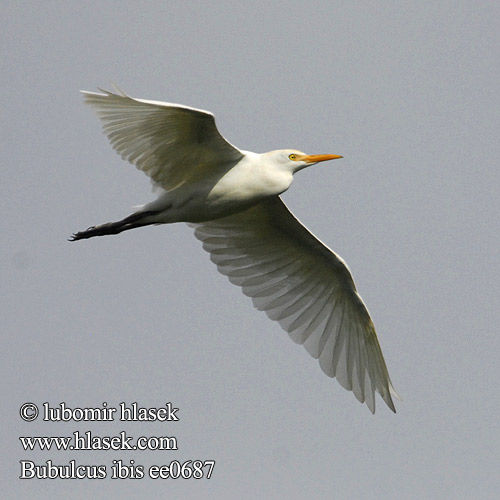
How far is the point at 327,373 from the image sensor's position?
14.4 m

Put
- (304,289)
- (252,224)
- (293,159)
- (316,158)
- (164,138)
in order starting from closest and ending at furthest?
(164,138) → (293,159) → (316,158) → (252,224) → (304,289)

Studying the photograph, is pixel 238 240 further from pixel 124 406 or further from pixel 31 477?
pixel 31 477

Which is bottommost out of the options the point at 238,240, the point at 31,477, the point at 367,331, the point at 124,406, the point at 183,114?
the point at 31,477

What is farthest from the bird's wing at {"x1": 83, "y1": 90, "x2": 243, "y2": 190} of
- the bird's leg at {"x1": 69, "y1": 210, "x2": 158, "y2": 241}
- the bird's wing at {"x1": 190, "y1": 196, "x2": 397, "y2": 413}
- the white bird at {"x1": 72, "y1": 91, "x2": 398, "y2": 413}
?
the bird's wing at {"x1": 190, "y1": 196, "x2": 397, "y2": 413}

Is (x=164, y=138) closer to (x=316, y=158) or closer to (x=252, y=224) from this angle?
(x=316, y=158)

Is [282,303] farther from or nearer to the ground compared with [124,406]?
farther from the ground

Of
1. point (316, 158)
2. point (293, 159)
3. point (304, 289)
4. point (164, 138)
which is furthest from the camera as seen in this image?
point (304, 289)

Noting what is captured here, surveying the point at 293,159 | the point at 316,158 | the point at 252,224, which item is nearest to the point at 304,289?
the point at 252,224

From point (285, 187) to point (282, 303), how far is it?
2.73 m

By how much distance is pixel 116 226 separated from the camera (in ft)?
42.6

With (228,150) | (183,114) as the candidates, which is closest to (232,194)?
(228,150)

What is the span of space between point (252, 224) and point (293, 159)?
1.73 m

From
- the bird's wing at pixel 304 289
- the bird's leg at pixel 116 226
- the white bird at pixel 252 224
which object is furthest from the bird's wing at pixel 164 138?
the bird's wing at pixel 304 289

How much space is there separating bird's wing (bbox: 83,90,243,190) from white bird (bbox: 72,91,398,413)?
0.01m
